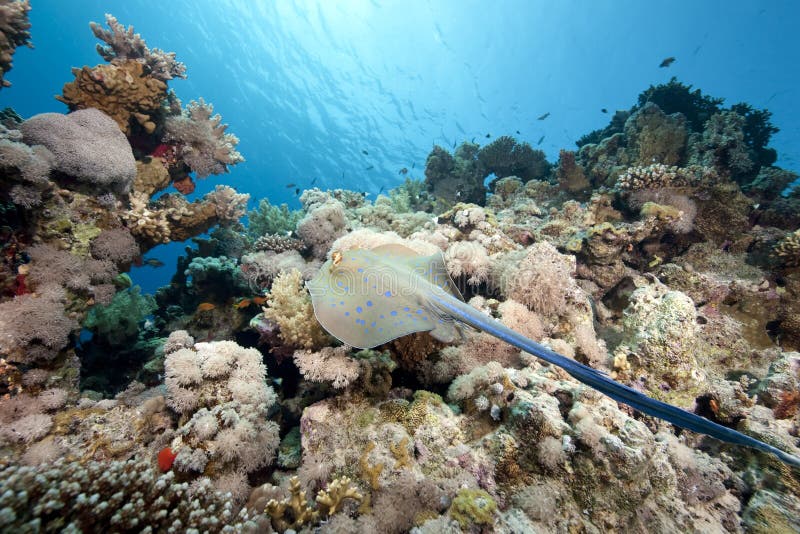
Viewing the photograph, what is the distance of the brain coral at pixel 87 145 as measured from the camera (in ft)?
13.7

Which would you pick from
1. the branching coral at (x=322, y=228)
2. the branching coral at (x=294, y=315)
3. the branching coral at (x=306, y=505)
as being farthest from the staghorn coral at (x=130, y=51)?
the branching coral at (x=306, y=505)

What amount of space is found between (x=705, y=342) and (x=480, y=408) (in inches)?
181

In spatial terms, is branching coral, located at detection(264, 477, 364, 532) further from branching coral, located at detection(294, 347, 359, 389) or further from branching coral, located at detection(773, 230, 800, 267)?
branching coral, located at detection(773, 230, 800, 267)

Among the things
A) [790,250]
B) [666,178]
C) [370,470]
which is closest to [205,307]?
[370,470]

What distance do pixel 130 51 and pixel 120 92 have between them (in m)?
1.08

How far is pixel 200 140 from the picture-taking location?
6.18m

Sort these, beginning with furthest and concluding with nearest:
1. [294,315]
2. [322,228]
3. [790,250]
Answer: [322,228]
[790,250]
[294,315]

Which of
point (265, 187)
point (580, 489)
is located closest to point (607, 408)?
point (580, 489)

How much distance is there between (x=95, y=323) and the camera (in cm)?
661

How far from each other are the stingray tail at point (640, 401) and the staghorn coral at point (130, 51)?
7.69 meters

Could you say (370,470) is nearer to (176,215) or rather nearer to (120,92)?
(176,215)

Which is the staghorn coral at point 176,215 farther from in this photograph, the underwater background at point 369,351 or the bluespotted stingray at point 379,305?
the bluespotted stingray at point 379,305

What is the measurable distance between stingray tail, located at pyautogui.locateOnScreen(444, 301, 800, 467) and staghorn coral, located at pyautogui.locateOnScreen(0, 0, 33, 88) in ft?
25.9

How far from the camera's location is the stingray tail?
1.57 metres
